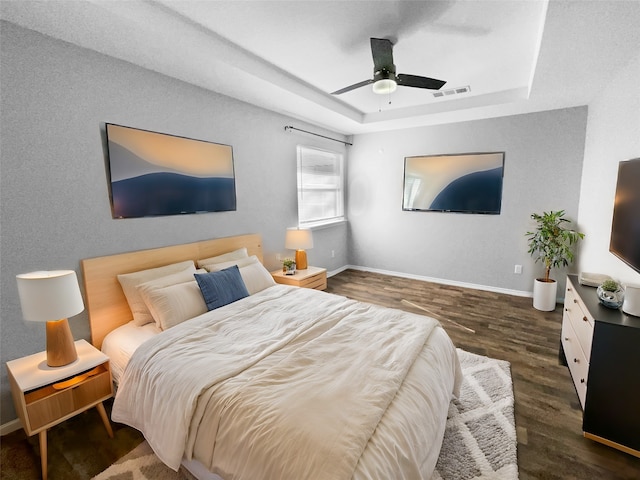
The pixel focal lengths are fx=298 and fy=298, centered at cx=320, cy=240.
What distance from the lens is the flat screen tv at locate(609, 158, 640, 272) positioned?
75.8 inches

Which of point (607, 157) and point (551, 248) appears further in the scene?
point (551, 248)

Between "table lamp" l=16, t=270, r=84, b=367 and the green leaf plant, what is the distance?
15.1 ft

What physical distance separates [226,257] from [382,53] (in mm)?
2267

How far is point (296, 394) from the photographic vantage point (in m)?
1.37

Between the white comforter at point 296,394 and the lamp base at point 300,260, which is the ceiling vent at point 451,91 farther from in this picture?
the white comforter at point 296,394

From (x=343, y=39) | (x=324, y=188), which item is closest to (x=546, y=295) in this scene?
(x=324, y=188)

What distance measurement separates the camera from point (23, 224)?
1904 mm

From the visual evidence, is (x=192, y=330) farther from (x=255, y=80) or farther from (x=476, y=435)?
(x=255, y=80)

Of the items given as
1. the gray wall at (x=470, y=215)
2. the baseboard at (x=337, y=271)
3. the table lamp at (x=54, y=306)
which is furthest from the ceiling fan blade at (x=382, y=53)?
the baseboard at (x=337, y=271)

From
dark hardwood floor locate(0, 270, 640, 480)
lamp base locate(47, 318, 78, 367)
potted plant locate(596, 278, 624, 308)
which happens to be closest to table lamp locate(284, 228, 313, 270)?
dark hardwood floor locate(0, 270, 640, 480)

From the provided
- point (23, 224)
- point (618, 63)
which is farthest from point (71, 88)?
point (618, 63)

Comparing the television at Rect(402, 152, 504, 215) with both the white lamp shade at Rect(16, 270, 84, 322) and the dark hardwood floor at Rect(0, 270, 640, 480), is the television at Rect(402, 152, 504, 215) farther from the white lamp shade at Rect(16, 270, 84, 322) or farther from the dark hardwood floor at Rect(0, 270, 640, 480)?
the white lamp shade at Rect(16, 270, 84, 322)

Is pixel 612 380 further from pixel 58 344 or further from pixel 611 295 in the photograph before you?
pixel 58 344

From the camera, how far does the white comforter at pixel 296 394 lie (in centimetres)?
115
